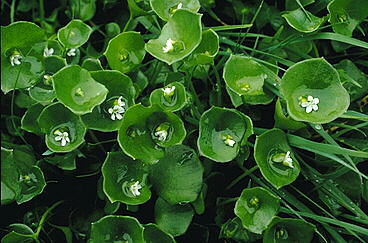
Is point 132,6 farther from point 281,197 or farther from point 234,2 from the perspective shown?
point 281,197

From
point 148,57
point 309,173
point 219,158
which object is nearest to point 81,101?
point 219,158

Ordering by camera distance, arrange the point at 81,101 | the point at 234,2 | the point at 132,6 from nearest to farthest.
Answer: the point at 81,101
the point at 132,6
the point at 234,2

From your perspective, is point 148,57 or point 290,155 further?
point 148,57

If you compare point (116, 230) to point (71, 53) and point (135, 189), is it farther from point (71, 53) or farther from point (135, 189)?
point (71, 53)

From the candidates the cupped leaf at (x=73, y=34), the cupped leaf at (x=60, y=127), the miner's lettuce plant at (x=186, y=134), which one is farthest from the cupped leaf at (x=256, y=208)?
the cupped leaf at (x=73, y=34)

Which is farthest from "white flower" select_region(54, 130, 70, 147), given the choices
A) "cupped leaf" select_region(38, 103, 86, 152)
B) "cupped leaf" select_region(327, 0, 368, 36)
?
"cupped leaf" select_region(327, 0, 368, 36)

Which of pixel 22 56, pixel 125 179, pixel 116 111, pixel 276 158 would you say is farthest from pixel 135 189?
pixel 22 56
